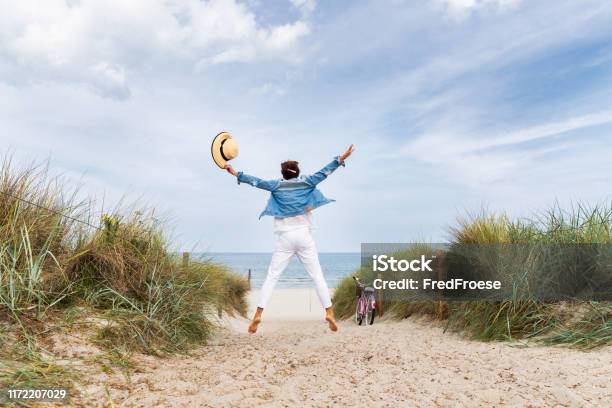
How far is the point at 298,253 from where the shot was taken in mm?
5988

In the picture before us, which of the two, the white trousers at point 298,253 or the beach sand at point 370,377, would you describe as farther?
the white trousers at point 298,253

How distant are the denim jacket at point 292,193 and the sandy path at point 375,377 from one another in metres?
1.57

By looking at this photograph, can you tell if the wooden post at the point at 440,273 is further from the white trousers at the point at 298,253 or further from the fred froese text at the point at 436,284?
the white trousers at the point at 298,253

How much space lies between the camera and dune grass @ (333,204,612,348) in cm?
570

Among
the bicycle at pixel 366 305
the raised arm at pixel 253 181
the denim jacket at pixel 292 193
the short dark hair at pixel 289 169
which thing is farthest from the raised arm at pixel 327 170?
the bicycle at pixel 366 305

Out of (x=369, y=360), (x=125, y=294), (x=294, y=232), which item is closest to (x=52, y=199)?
(x=125, y=294)

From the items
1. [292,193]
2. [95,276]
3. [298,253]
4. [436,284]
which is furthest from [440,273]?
[95,276]

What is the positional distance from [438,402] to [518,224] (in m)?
4.25

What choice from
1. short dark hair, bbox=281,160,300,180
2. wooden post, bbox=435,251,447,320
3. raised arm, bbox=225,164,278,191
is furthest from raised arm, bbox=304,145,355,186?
wooden post, bbox=435,251,447,320

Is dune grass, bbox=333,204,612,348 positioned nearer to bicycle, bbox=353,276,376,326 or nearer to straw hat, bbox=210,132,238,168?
bicycle, bbox=353,276,376,326

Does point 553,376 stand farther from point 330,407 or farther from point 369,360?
point 330,407

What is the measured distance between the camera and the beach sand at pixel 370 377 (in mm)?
3811

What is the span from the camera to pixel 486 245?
22.9 ft

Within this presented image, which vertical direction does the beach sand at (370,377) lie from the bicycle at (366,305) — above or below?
below
